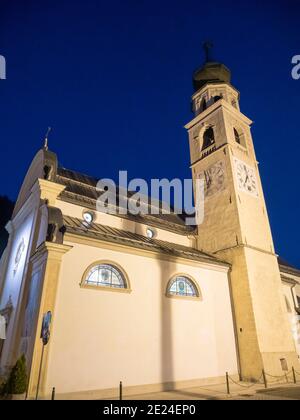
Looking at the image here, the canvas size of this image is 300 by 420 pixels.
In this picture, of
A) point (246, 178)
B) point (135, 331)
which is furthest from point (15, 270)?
point (246, 178)

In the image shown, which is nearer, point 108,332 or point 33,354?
point 33,354

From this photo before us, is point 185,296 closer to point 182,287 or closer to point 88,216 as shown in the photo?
point 182,287

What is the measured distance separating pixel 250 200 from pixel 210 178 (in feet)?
11.5

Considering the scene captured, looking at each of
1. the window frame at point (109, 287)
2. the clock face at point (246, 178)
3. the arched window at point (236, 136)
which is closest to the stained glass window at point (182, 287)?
the window frame at point (109, 287)

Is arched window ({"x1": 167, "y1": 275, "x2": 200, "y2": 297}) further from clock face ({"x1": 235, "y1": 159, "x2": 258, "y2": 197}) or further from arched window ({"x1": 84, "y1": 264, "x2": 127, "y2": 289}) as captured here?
clock face ({"x1": 235, "y1": 159, "x2": 258, "y2": 197})

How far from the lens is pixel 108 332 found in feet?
39.3

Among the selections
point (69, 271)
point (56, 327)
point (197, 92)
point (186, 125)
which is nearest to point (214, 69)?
point (197, 92)

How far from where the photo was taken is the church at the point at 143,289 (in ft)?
36.8

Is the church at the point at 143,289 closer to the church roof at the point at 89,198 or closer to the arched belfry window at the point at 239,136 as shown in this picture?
the church roof at the point at 89,198

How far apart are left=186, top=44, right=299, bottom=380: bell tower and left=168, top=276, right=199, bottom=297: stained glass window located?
3232 millimetres

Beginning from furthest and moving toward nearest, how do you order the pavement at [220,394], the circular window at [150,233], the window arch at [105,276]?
the circular window at [150,233] → the window arch at [105,276] → the pavement at [220,394]

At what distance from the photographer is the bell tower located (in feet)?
53.6

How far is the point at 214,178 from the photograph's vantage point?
22438 millimetres
